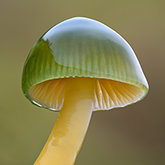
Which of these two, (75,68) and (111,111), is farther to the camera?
(111,111)

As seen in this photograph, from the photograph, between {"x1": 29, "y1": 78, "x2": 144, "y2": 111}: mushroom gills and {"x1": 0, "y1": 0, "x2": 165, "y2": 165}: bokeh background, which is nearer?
{"x1": 29, "y1": 78, "x2": 144, "y2": 111}: mushroom gills

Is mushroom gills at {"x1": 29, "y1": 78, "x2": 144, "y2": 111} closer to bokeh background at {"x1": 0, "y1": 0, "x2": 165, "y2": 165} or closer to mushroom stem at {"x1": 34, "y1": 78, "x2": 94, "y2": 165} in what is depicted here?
mushroom stem at {"x1": 34, "y1": 78, "x2": 94, "y2": 165}

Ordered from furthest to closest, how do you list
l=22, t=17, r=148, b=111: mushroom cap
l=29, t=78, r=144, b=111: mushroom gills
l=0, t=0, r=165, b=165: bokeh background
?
l=0, t=0, r=165, b=165: bokeh background < l=29, t=78, r=144, b=111: mushroom gills < l=22, t=17, r=148, b=111: mushroom cap

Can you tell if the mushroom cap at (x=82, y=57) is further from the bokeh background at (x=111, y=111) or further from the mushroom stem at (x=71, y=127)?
the bokeh background at (x=111, y=111)

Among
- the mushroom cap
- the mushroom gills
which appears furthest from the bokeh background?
the mushroom cap

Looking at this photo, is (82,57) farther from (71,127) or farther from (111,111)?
(111,111)

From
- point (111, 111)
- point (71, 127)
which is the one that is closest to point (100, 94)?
point (71, 127)
